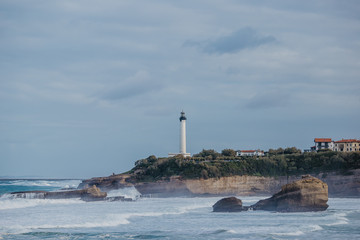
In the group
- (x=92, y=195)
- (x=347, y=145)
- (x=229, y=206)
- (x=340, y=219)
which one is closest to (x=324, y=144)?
(x=347, y=145)

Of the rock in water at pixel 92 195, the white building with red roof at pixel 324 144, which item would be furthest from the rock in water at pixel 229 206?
the white building with red roof at pixel 324 144

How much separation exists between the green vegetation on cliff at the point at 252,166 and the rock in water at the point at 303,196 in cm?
2582

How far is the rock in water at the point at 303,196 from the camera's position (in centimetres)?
3888

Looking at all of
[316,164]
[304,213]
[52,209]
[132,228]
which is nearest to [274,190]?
[316,164]

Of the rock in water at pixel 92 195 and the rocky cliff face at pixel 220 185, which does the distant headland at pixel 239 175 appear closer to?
the rocky cliff face at pixel 220 185

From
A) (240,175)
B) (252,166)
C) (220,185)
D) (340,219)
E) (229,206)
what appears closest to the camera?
(340,219)

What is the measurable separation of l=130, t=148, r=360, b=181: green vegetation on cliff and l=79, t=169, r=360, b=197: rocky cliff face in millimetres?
995

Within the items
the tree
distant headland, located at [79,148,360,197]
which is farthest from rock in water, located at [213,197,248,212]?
the tree

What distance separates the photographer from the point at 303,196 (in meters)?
39.4

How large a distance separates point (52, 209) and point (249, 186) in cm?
3012

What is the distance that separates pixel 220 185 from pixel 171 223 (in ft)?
104

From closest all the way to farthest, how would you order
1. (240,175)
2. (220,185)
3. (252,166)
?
(220,185), (240,175), (252,166)

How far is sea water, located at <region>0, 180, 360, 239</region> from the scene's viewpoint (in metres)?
29.2

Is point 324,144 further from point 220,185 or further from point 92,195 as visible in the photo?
point 92,195
